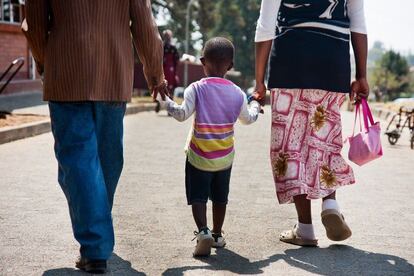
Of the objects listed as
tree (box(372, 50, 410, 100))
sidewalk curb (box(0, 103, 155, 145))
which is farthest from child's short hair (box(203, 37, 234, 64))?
tree (box(372, 50, 410, 100))

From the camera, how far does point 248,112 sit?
4168 millimetres

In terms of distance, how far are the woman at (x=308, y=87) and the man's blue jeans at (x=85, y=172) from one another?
1.14 metres

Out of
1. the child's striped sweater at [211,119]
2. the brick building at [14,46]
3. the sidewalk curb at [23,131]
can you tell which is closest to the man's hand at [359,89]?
the child's striped sweater at [211,119]

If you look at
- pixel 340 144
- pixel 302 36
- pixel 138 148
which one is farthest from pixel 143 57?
pixel 138 148

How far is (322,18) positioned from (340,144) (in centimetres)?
77

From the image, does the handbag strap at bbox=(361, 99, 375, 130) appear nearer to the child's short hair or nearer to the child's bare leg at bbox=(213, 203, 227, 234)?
the child's short hair

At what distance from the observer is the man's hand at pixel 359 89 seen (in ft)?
14.2

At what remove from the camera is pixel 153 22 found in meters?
3.78

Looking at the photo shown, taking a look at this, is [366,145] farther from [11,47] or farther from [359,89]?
[11,47]

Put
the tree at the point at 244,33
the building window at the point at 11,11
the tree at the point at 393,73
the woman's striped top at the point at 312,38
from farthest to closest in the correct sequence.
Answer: the tree at the point at 393,73
the tree at the point at 244,33
the building window at the point at 11,11
the woman's striped top at the point at 312,38

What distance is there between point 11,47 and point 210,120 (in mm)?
17349

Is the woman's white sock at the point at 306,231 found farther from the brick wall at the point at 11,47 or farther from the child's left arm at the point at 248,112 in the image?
the brick wall at the point at 11,47

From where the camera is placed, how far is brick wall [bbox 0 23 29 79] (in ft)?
64.6

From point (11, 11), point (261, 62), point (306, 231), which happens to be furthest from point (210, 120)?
point (11, 11)
